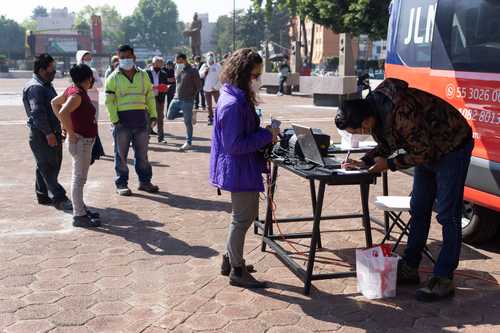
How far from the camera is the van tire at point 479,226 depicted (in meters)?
5.51

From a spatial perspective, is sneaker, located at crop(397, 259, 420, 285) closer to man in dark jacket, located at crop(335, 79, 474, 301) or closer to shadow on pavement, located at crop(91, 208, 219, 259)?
man in dark jacket, located at crop(335, 79, 474, 301)

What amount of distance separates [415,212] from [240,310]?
158 cm

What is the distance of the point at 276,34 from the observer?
114 metres

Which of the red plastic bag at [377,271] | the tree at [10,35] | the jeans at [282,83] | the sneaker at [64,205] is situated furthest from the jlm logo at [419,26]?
the tree at [10,35]

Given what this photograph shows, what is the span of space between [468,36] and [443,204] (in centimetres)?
180

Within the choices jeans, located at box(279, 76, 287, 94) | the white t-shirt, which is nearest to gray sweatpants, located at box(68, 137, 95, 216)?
the white t-shirt

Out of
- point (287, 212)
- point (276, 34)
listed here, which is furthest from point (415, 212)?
point (276, 34)

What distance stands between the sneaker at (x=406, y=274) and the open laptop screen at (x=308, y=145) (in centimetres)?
106

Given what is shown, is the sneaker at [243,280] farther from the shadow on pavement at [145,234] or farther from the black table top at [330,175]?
the black table top at [330,175]

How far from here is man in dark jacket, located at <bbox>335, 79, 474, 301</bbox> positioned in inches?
158

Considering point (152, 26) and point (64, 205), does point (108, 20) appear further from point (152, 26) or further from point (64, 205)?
point (64, 205)

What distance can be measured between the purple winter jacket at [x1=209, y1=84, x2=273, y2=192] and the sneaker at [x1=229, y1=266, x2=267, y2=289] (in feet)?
2.32

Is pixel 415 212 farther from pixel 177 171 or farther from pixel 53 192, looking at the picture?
pixel 177 171

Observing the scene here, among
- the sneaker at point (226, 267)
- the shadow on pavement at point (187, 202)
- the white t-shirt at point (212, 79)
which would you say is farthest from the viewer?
the white t-shirt at point (212, 79)
